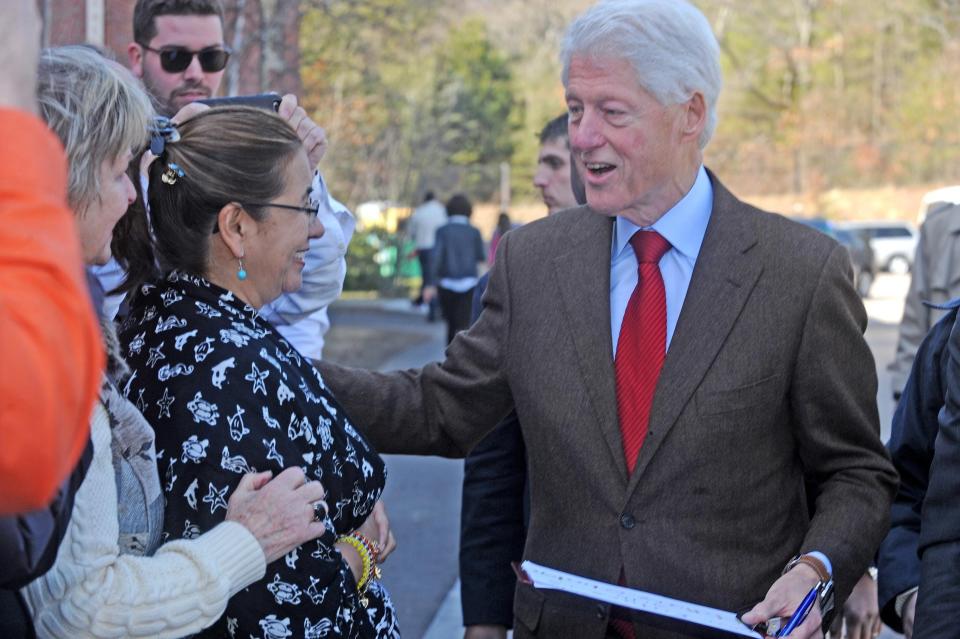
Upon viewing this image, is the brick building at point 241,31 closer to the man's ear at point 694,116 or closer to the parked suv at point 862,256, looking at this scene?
the man's ear at point 694,116

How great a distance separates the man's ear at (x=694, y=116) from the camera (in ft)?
9.96

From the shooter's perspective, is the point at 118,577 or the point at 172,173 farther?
the point at 172,173

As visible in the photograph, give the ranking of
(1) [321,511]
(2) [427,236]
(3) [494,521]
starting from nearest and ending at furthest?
(1) [321,511], (3) [494,521], (2) [427,236]

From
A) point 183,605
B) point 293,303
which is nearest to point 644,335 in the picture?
point 183,605

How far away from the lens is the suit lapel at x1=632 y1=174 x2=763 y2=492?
2.80 m

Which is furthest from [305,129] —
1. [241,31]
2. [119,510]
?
[241,31]

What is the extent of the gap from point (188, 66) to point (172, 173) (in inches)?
82.4

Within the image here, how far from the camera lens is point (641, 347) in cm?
293

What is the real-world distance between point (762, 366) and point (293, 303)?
5.90ft

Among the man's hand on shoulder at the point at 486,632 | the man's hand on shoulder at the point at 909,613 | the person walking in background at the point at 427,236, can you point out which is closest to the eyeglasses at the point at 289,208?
the man's hand on shoulder at the point at 486,632

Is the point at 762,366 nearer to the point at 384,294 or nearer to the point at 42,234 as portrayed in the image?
the point at 42,234

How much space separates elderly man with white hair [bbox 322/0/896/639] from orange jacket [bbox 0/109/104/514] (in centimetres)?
167

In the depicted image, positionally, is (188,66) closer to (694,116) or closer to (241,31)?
(694,116)

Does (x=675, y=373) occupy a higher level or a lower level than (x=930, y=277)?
higher
